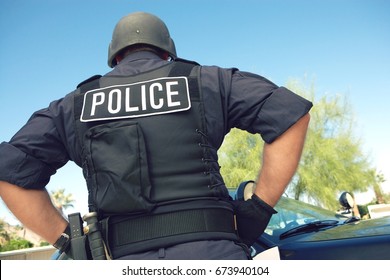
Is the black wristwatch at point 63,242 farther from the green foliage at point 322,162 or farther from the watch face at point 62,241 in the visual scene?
the green foliage at point 322,162

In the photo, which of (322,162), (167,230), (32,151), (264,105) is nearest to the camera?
(167,230)

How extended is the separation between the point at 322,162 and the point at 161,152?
21879 millimetres

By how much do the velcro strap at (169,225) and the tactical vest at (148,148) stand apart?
5 cm

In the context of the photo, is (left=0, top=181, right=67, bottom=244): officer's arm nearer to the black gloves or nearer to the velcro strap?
the velcro strap

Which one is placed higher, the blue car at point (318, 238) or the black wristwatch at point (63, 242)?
the black wristwatch at point (63, 242)

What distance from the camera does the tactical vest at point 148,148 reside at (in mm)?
1494

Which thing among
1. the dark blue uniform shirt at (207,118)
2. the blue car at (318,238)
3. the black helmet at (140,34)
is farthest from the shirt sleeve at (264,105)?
the black helmet at (140,34)

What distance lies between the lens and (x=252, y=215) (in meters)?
1.63

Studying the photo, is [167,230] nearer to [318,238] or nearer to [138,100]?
[138,100]

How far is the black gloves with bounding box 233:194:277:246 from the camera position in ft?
5.35

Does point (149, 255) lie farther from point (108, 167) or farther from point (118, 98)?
point (118, 98)

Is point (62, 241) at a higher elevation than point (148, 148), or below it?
below

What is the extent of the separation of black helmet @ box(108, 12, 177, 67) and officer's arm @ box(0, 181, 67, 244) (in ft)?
2.53

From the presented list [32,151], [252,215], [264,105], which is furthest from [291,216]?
[32,151]
